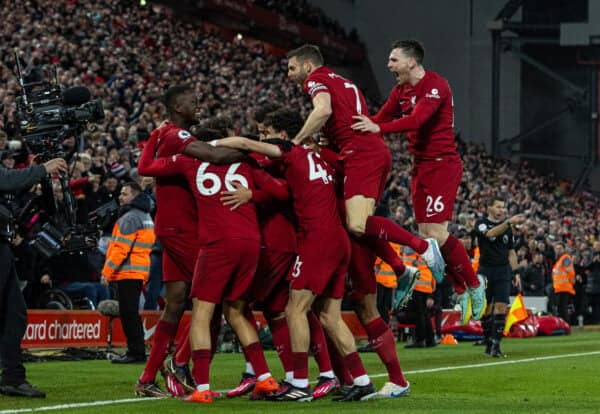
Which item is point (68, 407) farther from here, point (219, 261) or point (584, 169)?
point (584, 169)

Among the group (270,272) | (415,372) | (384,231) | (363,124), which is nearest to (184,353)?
(270,272)

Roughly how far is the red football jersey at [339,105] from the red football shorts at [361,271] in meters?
0.84

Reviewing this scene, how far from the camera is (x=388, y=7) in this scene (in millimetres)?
54500

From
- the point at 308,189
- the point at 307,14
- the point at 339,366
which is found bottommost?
the point at 339,366

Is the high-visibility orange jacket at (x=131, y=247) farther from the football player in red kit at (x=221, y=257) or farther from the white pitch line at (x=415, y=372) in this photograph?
the football player in red kit at (x=221, y=257)

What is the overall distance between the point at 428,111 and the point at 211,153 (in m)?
2.12

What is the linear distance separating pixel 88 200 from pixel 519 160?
37.2 metres

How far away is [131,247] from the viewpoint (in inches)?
589

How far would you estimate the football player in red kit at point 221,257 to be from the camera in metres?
9.48

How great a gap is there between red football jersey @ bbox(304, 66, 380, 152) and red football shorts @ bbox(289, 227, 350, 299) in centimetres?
82

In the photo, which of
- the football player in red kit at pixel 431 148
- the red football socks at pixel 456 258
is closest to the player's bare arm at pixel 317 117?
the football player in red kit at pixel 431 148

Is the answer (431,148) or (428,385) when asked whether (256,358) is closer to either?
(428,385)

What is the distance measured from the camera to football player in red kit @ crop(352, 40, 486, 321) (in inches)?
432

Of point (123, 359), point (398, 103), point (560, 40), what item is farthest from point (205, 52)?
point (398, 103)
